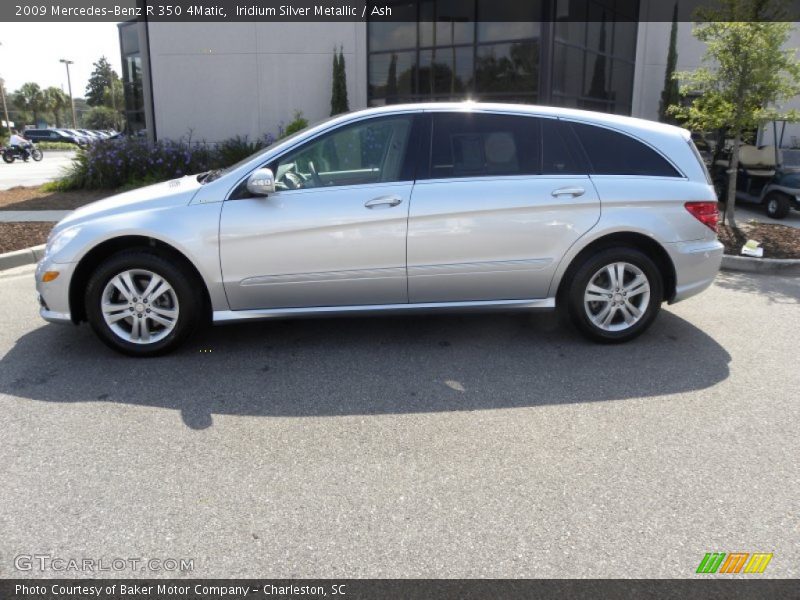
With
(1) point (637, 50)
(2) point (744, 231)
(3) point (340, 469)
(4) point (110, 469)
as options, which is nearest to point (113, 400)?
(4) point (110, 469)

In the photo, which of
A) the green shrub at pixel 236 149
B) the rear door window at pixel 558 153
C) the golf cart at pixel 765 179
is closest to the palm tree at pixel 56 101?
the green shrub at pixel 236 149

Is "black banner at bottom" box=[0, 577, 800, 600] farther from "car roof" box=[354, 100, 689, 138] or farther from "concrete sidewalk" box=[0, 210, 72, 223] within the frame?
"concrete sidewalk" box=[0, 210, 72, 223]

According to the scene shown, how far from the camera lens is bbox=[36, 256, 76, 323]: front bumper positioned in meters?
4.42

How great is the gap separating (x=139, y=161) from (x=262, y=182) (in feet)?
34.7

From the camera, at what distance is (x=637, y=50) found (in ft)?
52.6

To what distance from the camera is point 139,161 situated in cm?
1353

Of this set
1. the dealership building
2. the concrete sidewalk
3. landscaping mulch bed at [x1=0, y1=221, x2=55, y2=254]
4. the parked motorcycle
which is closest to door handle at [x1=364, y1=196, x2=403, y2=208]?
landscaping mulch bed at [x1=0, y1=221, x2=55, y2=254]

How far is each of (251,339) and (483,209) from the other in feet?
6.79

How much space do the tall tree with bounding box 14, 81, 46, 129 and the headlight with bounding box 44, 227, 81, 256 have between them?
99.3 meters

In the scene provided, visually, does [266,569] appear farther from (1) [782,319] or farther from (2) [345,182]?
(1) [782,319]

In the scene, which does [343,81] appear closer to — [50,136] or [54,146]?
[54,146]

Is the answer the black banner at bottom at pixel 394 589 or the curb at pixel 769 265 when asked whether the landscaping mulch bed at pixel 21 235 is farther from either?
the curb at pixel 769 265

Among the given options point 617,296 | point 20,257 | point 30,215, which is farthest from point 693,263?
point 30,215

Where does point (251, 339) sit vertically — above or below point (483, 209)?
below
